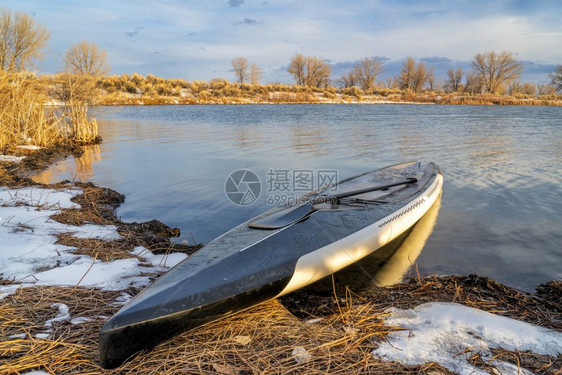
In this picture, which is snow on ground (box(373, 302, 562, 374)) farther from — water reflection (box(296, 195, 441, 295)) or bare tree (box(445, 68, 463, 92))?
bare tree (box(445, 68, 463, 92))

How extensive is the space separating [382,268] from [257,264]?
1.91 meters

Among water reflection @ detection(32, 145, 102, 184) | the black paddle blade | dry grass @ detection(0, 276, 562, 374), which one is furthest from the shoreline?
water reflection @ detection(32, 145, 102, 184)

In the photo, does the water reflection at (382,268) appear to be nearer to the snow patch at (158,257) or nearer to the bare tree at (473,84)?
the snow patch at (158,257)

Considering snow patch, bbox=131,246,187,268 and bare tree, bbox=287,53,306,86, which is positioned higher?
bare tree, bbox=287,53,306,86

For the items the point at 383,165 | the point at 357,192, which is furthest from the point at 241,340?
the point at 383,165

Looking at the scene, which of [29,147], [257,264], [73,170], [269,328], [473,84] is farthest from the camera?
[473,84]

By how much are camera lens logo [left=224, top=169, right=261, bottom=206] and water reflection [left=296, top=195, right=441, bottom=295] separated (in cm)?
277

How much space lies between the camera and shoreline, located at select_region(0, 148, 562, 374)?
77.8 inches

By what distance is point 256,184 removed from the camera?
25.2 ft

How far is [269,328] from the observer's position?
2.36 meters

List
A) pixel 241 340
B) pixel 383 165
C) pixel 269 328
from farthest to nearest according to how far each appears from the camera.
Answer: pixel 383 165 < pixel 269 328 < pixel 241 340

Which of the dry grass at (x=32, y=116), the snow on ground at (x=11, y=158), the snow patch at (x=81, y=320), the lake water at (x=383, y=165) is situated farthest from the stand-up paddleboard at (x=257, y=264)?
the dry grass at (x=32, y=116)
